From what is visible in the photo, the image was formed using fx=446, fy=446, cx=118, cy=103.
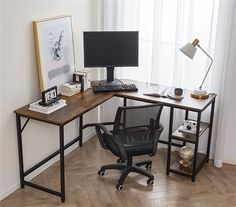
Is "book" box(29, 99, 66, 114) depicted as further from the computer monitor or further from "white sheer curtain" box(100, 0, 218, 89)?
"white sheer curtain" box(100, 0, 218, 89)

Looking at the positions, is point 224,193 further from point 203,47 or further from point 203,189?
point 203,47

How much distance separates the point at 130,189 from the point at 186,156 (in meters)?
A: 0.70

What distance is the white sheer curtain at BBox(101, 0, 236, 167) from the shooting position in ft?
14.8

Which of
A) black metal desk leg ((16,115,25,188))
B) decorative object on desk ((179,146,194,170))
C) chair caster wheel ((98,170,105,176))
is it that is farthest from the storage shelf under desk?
black metal desk leg ((16,115,25,188))

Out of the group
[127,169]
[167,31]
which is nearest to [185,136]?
[127,169]

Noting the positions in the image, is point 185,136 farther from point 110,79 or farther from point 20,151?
point 20,151

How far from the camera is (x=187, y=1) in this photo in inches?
180

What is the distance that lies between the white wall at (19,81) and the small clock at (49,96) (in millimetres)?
210

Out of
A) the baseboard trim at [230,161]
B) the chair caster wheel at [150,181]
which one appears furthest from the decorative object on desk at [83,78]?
the baseboard trim at [230,161]

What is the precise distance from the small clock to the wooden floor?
85cm

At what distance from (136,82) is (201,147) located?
103 centimetres

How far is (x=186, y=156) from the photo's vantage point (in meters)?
4.57

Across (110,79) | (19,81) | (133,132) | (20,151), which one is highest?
(19,81)

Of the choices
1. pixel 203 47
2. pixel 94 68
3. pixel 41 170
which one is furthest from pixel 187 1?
pixel 41 170
